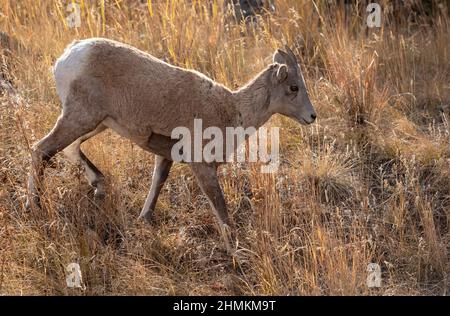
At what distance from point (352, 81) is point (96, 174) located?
113 inches

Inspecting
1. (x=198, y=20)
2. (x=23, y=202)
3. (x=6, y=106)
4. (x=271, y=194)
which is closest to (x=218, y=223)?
(x=271, y=194)

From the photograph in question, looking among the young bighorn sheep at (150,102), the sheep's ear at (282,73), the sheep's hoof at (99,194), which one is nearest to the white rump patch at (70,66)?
the young bighorn sheep at (150,102)

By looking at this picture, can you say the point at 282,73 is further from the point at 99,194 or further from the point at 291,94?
the point at 99,194

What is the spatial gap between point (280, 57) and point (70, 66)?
181 centimetres

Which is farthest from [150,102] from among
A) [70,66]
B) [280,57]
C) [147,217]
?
[280,57]

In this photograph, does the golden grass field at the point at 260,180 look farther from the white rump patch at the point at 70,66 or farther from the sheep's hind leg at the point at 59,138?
the white rump patch at the point at 70,66

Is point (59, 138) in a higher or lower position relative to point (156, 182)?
higher

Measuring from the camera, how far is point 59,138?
20.2ft

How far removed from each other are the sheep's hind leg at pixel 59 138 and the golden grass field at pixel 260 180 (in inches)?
8.1

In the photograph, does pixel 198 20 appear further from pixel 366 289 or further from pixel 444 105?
pixel 366 289

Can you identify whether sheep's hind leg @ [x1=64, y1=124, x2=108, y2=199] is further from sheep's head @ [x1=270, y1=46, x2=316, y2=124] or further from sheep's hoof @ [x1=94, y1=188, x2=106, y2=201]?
sheep's head @ [x1=270, y1=46, x2=316, y2=124]

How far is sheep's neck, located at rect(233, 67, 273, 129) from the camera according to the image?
260 inches

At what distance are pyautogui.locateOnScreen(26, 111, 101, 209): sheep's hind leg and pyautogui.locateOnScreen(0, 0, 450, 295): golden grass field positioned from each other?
0.67 ft

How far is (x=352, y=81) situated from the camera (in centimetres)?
809
